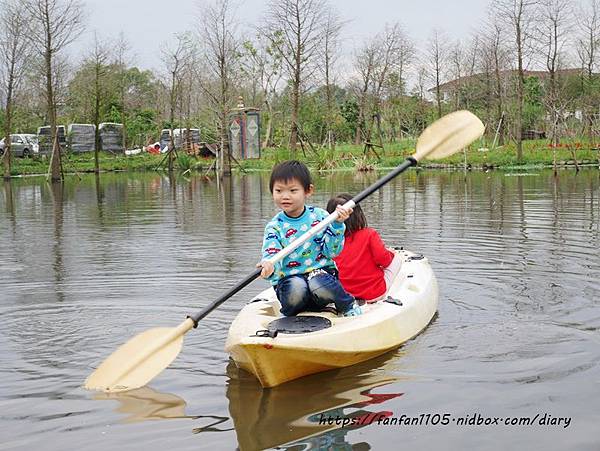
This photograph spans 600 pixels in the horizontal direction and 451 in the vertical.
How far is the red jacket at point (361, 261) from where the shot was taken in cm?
542

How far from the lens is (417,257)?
6.38 metres

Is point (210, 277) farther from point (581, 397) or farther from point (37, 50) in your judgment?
point (37, 50)

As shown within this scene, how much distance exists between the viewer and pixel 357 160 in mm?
29344

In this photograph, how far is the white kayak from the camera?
4.08 meters

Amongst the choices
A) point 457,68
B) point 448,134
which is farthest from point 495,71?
point 448,134

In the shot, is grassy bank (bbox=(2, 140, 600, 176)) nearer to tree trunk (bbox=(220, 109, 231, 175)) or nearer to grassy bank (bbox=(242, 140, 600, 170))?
grassy bank (bbox=(242, 140, 600, 170))

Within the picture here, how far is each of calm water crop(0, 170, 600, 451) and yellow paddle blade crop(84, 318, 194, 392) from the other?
0.08 metres

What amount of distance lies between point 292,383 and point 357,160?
25.4 metres

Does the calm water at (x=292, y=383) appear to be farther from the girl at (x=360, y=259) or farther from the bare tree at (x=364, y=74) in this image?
the bare tree at (x=364, y=74)

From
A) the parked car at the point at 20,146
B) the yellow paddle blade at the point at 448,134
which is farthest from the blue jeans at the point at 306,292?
the parked car at the point at 20,146

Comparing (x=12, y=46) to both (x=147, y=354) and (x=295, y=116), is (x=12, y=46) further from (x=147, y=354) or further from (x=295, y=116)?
(x=147, y=354)

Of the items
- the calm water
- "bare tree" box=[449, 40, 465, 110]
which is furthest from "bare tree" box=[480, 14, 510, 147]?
the calm water

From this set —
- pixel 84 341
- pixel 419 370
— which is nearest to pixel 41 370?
pixel 84 341

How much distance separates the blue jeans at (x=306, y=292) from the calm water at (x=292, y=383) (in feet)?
1.50
